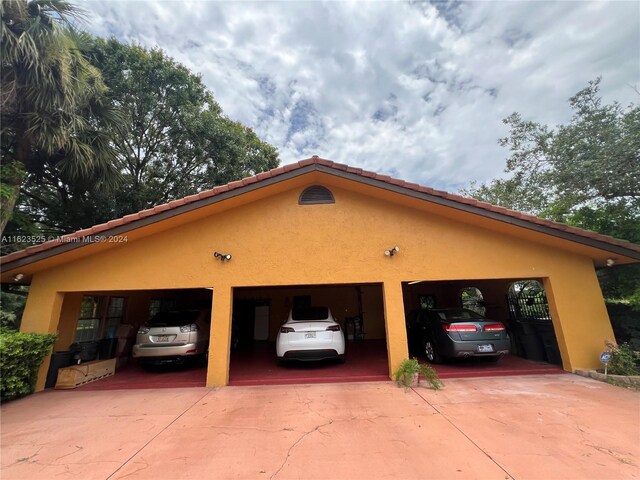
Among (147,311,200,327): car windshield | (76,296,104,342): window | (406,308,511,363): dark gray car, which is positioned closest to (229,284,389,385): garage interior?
(147,311,200,327): car windshield

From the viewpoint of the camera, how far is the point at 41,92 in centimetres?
644

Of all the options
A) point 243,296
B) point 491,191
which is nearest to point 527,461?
point 243,296

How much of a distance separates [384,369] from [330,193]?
4.27 meters

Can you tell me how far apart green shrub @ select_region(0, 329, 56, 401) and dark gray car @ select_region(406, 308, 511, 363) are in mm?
8349

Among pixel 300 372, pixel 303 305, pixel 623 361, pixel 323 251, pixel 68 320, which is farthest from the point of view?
pixel 303 305

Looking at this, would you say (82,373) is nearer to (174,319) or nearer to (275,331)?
(174,319)

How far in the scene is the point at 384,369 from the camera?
248 inches

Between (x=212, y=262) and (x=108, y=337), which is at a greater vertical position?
(x=212, y=262)

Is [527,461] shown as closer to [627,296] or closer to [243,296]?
[627,296]

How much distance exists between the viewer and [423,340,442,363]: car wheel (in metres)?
6.66

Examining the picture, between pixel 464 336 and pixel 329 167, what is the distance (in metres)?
4.76

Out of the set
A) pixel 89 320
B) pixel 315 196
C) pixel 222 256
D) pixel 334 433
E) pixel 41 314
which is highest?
pixel 315 196

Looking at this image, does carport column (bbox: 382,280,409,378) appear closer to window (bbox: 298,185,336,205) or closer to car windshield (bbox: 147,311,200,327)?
window (bbox: 298,185,336,205)

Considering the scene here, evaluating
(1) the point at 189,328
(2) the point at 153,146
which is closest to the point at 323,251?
(1) the point at 189,328
